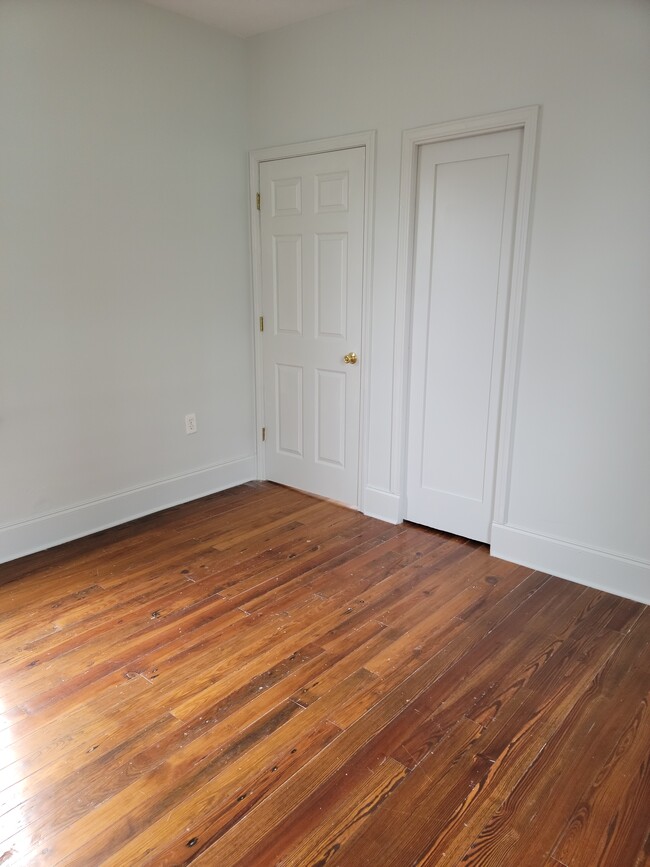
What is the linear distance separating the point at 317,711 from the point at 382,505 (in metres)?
1.66

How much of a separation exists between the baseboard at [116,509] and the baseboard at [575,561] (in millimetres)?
1791

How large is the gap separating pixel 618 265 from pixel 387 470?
1.58 meters

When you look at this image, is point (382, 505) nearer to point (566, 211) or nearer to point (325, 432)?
point (325, 432)

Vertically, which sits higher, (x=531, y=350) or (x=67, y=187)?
(x=67, y=187)

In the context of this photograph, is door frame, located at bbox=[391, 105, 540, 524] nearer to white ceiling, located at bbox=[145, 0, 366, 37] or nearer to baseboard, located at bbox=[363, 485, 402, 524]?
baseboard, located at bbox=[363, 485, 402, 524]

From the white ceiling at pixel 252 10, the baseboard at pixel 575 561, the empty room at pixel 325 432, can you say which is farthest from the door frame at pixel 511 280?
the white ceiling at pixel 252 10

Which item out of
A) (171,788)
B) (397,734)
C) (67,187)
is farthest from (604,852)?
(67,187)

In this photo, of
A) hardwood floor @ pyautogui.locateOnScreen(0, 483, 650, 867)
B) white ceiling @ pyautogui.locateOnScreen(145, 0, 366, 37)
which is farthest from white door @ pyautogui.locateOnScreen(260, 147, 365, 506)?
hardwood floor @ pyautogui.locateOnScreen(0, 483, 650, 867)

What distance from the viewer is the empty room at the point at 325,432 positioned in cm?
173

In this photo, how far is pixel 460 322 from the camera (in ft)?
10.1

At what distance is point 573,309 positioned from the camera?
2.67 meters

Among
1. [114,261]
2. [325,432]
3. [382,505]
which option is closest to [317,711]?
[382,505]

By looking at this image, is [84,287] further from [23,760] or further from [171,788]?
[171,788]

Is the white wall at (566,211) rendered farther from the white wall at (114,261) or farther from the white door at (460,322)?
the white wall at (114,261)
